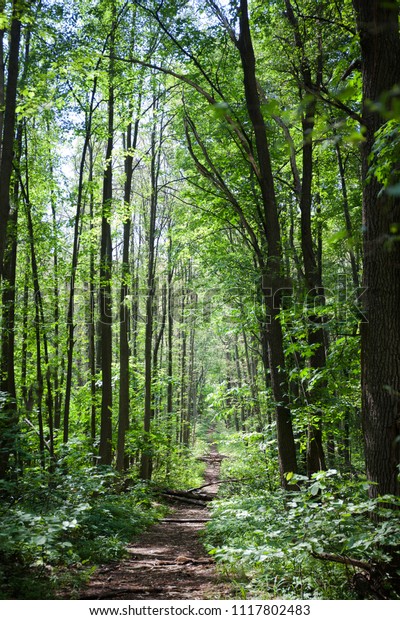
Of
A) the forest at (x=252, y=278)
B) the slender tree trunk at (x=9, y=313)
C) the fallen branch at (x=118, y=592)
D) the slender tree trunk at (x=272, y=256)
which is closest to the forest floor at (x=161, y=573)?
the fallen branch at (x=118, y=592)

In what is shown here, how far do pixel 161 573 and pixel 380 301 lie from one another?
13.8 feet

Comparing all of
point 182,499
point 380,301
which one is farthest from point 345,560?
point 182,499

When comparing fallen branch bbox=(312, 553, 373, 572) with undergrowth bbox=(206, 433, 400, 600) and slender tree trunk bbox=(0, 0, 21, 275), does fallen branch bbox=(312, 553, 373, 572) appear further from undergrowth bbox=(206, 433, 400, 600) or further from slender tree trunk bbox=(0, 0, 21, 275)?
slender tree trunk bbox=(0, 0, 21, 275)

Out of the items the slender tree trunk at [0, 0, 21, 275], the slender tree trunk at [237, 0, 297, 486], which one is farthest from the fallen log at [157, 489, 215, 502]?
the slender tree trunk at [0, 0, 21, 275]

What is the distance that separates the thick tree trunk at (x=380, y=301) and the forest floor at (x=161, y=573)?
2.04 m

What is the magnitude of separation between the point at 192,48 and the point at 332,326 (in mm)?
5891

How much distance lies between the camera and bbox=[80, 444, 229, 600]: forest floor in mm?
4605

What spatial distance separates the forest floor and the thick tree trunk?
2041 mm

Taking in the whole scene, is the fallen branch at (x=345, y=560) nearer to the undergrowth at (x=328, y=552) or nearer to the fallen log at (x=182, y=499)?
the undergrowth at (x=328, y=552)

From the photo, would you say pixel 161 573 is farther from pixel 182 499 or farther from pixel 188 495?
pixel 188 495

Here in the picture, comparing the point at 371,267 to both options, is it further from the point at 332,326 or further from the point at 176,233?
the point at 176,233

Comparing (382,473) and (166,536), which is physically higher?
(382,473)

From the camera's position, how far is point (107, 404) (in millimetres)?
11156
